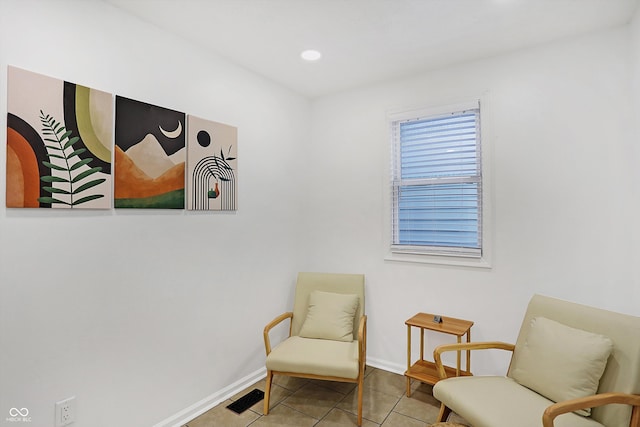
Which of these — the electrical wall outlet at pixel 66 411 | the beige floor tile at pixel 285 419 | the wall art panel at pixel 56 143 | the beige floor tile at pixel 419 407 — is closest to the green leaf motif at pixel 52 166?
the wall art panel at pixel 56 143

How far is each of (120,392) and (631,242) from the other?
130 inches

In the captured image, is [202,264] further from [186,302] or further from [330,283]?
[330,283]

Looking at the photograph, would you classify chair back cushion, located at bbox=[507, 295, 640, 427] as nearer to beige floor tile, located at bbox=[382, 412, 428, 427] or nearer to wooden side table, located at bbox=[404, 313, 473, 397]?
wooden side table, located at bbox=[404, 313, 473, 397]

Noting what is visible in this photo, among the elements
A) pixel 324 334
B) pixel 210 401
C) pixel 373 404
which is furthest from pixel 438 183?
pixel 210 401

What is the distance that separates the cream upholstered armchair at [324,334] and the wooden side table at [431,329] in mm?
390

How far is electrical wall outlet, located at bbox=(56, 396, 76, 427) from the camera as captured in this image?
1.75 meters

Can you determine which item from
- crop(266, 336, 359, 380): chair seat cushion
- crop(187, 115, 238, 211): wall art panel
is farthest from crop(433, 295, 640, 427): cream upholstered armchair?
crop(187, 115, 238, 211): wall art panel

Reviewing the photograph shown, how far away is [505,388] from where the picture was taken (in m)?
1.94

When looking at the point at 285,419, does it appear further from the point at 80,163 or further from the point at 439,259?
the point at 80,163

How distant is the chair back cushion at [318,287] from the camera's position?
3020mm

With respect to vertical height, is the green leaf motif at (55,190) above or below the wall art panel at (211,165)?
below

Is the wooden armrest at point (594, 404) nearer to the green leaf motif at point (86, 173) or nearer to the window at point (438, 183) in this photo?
the window at point (438, 183)

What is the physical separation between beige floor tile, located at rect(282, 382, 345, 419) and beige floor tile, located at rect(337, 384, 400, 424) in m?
0.08

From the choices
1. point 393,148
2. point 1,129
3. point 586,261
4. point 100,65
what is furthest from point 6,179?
point 586,261
